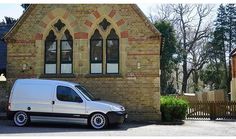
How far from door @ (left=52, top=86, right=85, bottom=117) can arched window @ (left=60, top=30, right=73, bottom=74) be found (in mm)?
4155

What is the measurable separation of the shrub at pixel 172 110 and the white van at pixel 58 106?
410cm

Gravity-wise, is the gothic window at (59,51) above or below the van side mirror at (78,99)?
above

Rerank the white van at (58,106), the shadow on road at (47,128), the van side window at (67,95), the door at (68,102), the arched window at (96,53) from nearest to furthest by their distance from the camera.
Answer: the shadow on road at (47,128) → the white van at (58,106) → the door at (68,102) → the van side window at (67,95) → the arched window at (96,53)

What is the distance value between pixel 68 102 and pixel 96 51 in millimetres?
4936

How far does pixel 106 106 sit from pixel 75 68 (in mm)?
5125

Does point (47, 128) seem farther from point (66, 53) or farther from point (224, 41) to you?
point (224, 41)

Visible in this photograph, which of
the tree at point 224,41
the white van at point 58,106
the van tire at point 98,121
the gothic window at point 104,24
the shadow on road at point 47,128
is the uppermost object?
the tree at point 224,41

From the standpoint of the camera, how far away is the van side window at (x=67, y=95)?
1752cm

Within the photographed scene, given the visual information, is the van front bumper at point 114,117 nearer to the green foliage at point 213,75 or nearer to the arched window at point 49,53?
the arched window at point 49,53

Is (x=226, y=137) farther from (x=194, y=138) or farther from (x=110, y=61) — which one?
(x=110, y=61)

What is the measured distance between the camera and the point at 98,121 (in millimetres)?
17219

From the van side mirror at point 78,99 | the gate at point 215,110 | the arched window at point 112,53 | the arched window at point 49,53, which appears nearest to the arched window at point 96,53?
the arched window at point 112,53

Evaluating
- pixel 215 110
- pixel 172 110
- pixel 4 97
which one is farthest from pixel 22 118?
pixel 215 110

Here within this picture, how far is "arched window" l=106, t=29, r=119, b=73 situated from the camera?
70.5 feet
